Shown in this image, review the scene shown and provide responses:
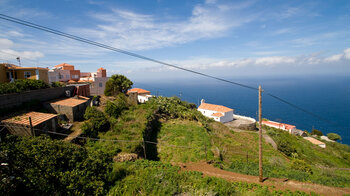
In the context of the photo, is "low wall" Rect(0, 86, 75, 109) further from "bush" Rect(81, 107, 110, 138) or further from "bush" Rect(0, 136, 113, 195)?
"bush" Rect(0, 136, 113, 195)

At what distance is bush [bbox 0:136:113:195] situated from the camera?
7785 mm

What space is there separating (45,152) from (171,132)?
15143 mm

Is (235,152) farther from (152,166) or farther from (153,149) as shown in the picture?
(152,166)

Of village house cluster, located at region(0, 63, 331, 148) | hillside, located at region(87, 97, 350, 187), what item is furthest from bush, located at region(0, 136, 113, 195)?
hillside, located at region(87, 97, 350, 187)

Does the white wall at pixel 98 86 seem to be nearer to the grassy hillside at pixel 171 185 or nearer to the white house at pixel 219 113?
the grassy hillside at pixel 171 185

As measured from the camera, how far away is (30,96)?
52.0 ft

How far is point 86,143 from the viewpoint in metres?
13.6

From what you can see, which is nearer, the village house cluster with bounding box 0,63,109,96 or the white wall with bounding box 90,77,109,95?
the village house cluster with bounding box 0,63,109,96

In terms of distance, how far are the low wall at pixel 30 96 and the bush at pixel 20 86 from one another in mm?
482

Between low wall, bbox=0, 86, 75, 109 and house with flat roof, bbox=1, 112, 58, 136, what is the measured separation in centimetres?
232

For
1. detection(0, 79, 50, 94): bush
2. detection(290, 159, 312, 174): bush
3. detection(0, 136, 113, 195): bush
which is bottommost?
detection(290, 159, 312, 174): bush

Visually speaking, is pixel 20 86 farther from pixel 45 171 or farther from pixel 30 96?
pixel 45 171

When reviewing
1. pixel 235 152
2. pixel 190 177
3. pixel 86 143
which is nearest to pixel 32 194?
pixel 86 143

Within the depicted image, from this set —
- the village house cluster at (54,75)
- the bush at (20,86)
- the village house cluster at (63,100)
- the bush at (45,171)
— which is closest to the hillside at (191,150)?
the village house cluster at (63,100)
